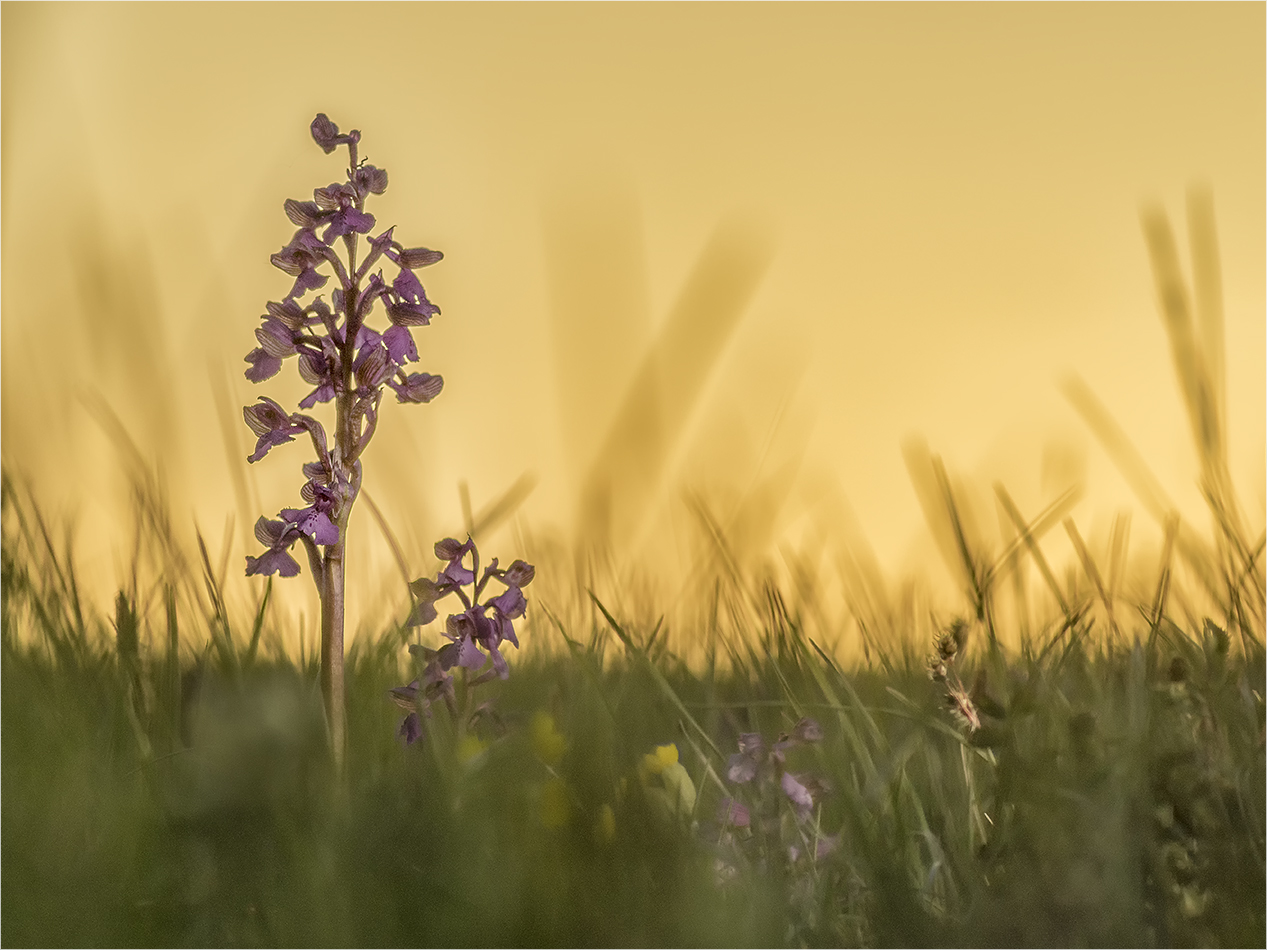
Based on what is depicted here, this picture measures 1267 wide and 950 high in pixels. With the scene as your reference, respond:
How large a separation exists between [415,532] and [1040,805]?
1.61 m

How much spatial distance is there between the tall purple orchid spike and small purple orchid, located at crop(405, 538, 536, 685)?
240 millimetres

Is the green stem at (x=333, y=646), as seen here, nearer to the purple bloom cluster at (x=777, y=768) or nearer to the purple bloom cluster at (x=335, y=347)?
the purple bloom cluster at (x=335, y=347)

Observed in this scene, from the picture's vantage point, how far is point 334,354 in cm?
205

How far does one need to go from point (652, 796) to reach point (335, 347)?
1.02 metres

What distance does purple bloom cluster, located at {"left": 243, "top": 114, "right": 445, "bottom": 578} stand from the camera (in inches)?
78.5

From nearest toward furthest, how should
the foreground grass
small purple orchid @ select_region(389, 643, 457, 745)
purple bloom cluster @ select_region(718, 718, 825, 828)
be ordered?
the foreground grass
purple bloom cluster @ select_region(718, 718, 825, 828)
small purple orchid @ select_region(389, 643, 457, 745)

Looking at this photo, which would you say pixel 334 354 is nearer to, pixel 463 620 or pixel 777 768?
pixel 463 620

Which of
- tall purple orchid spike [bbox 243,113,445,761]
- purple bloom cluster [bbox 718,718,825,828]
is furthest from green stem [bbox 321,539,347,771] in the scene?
purple bloom cluster [bbox 718,718,825,828]

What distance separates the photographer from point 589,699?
213 centimetres

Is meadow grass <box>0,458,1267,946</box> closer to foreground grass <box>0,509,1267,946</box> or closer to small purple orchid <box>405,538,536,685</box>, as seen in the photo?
foreground grass <box>0,509,1267,946</box>

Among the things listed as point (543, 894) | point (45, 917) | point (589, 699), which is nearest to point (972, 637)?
point (589, 699)

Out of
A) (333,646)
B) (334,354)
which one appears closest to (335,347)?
(334,354)

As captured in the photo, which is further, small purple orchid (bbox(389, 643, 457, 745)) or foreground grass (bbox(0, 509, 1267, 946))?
small purple orchid (bbox(389, 643, 457, 745))

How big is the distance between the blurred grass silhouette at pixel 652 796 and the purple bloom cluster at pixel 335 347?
0.77 feet
